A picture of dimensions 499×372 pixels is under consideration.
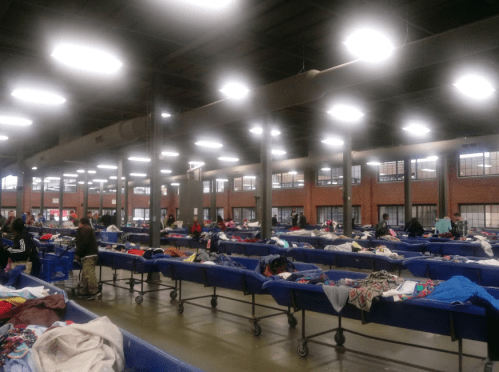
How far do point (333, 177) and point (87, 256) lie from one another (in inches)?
741

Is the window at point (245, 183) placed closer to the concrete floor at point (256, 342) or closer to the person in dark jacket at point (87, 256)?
the person in dark jacket at point (87, 256)

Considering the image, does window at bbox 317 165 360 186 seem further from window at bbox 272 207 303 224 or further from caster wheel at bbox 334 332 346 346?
caster wheel at bbox 334 332 346 346

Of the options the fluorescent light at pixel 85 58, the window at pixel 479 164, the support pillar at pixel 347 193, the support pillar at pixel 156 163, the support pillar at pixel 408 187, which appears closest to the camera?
the fluorescent light at pixel 85 58

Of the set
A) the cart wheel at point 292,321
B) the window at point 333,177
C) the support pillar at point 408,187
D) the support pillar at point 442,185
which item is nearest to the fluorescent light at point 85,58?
the cart wheel at point 292,321

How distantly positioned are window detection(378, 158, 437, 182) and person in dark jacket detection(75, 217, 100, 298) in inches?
676

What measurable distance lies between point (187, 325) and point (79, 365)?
12.2 ft

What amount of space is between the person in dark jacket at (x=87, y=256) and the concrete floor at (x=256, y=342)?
1.91 ft

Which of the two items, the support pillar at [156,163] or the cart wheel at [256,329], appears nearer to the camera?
the cart wheel at [256,329]

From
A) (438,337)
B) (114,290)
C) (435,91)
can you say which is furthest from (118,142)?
(438,337)

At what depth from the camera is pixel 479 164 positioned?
18500 millimetres

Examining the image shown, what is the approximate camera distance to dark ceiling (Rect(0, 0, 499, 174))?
6.72m

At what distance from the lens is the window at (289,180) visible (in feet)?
87.6

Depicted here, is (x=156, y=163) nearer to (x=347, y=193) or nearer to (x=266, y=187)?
(x=266, y=187)

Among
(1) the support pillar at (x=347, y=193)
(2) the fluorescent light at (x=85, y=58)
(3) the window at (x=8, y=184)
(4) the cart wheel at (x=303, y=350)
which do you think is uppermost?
(2) the fluorescent light at (x=85, y=58)
